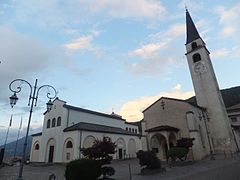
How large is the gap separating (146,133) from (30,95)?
843 inches

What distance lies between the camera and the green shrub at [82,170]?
38.2ft

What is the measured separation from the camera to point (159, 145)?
29.3m

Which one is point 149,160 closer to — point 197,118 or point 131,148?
point 197,118

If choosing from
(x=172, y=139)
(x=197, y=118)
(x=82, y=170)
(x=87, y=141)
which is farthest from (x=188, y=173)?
(x=87, y=141)

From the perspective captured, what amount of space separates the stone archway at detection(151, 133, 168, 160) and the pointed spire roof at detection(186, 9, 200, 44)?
23.8 meters

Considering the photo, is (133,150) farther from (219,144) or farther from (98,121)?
(219,144)

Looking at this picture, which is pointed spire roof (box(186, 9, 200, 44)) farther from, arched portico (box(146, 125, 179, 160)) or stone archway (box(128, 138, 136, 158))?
stone archway (box(128, 138, 136, 158))

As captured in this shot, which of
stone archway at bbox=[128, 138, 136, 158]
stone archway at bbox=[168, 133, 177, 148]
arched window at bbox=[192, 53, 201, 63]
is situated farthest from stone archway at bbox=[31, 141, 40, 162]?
arched window at bbox=[192, 53, 201, 63]

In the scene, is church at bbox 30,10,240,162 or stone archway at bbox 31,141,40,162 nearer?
church at bbox 30,10,240,162

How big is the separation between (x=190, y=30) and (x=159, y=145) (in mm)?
27750

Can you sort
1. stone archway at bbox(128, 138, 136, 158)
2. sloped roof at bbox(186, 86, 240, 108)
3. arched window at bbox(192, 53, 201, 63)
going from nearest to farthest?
arched window at bbox(192, 53, 201, 63) < stone archway at bbox(128, 138, 136, 158) < sloped roof at bbox(186, 86, 240, 108)

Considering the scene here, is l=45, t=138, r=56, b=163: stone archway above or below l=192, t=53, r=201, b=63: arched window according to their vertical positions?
below

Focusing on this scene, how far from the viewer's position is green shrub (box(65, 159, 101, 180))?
38.2 feet

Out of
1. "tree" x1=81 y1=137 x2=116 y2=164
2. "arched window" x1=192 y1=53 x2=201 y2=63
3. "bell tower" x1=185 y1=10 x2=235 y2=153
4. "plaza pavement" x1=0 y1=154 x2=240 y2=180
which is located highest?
"arched window" x1=192 y1=53 x2=201 y2=63
